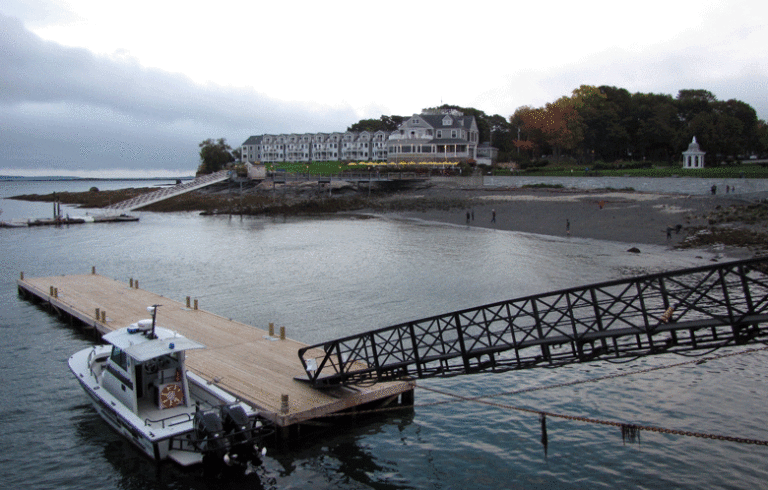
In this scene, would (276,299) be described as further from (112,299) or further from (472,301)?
(472,301)

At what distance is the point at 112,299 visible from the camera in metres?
28.3

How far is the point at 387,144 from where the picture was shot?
127 m

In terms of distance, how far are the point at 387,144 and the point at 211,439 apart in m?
117

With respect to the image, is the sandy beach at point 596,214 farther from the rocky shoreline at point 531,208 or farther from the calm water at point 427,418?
the calm water at point 427,418

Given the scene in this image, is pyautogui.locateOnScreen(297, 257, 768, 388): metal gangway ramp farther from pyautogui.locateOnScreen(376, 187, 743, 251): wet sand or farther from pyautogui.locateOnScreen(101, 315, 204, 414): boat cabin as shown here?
pyautogui.locateOnScreen(376, 187, 743, 251): wet sand

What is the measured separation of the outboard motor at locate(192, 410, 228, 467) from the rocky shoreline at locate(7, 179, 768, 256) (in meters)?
36.6

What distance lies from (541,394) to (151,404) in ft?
38.5

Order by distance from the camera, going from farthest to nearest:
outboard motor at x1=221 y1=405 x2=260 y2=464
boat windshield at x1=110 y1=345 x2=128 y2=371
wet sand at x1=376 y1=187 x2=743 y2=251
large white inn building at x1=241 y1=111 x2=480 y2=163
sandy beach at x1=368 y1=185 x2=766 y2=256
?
large white inn building at x1=241 y1=111 x2=480 y2=163 < wet sand at x1=376 y1=187 x2=743 y2=251 < sandy beach at x1=368 y1=185 x2=766 y2=256 < boat windshield at x1=110 y1=345 x2=128 y2=371 < outboard motor at x1=221 y1=405 x2=260 y2=464

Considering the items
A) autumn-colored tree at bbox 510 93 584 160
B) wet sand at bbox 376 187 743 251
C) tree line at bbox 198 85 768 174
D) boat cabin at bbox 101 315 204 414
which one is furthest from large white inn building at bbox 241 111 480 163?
boat cabin at bbox 101 315 204 414

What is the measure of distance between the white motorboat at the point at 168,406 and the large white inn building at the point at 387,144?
9906cm

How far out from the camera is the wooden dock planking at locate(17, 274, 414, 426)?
15.7m

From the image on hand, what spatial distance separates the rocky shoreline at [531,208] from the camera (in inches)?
1865

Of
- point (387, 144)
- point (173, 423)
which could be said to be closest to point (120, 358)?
point (173, 423)

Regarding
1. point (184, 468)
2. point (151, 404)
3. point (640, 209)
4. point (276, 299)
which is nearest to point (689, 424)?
point (184, 468)
